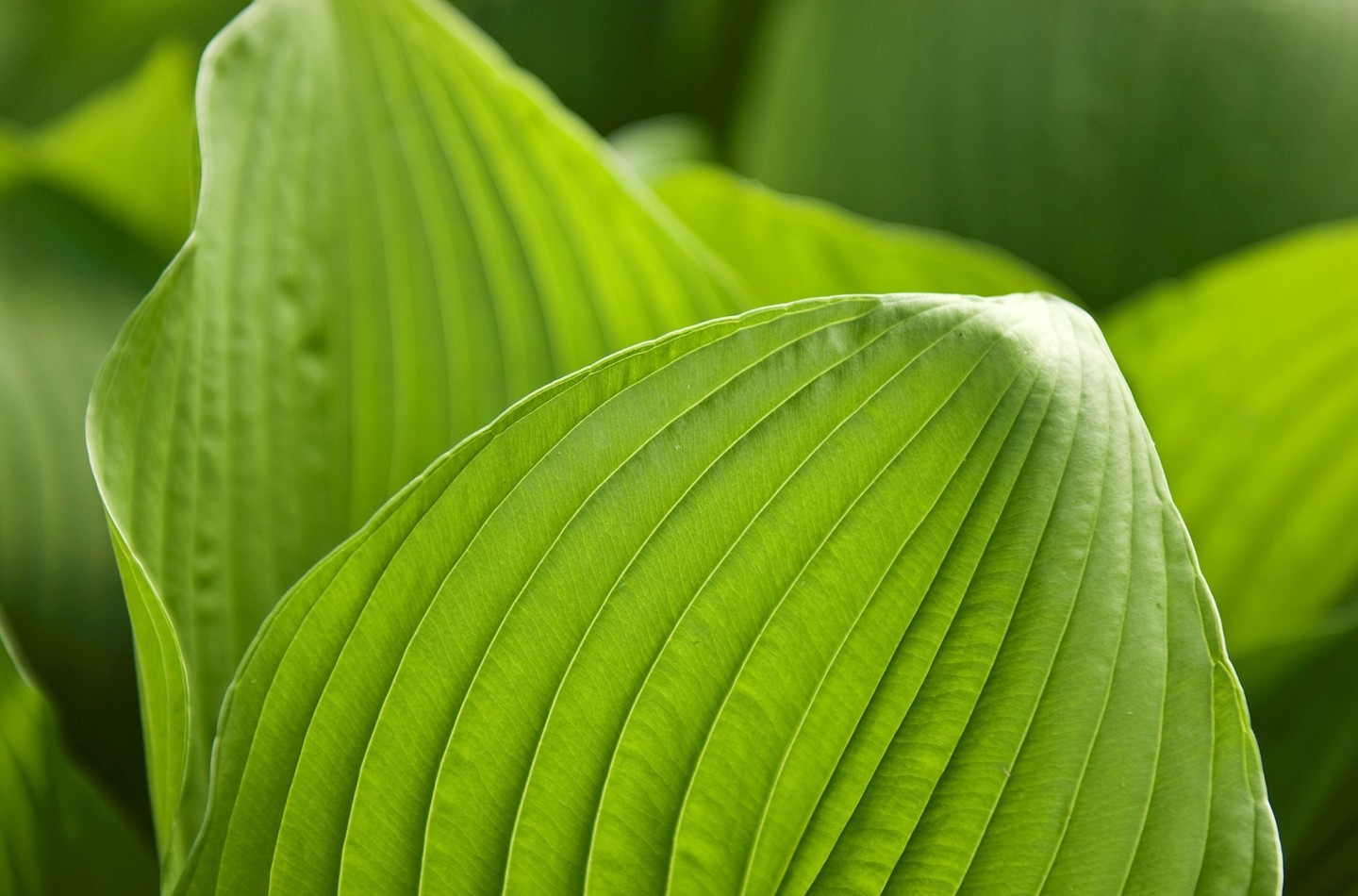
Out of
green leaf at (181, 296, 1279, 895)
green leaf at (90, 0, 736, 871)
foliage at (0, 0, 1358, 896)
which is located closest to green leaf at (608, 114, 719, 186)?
foliage at (0, 0, 1358, 896)

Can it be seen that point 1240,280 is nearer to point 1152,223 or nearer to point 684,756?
point 1152,223

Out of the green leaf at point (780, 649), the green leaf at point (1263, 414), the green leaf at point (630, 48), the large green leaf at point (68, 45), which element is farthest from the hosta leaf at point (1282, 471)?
the large green leaf at point (68, 45)

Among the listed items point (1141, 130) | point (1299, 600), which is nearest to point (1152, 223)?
point (1141, 130)

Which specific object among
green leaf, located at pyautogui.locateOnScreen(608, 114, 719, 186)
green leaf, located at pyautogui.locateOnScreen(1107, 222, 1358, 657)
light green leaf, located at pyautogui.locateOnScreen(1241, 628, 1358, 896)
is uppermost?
green leaf, located at pyautogui.locateOnScreen(608, 114, 719, 186)

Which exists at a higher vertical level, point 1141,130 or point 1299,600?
point 1141,130

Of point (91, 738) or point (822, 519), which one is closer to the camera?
point (822, 519)

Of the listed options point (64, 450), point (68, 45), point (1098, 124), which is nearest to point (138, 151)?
point (64, 450)

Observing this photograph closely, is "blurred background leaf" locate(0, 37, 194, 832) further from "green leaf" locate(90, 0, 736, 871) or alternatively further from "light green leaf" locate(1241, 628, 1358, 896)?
"light green leaf" locate(1241, 628, 1358, 896)

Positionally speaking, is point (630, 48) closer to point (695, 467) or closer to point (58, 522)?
point (58, 522)
